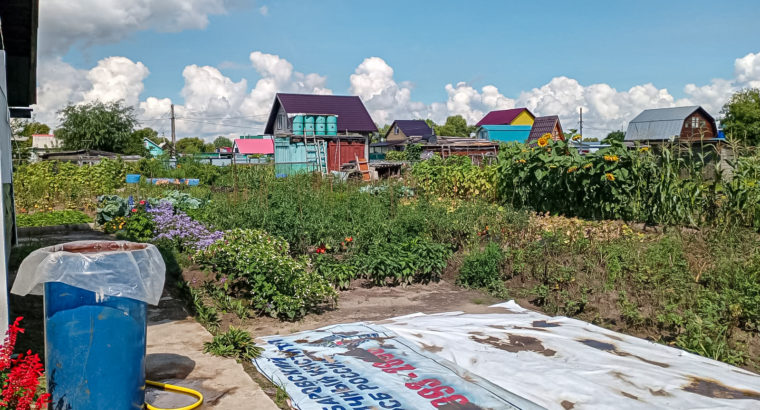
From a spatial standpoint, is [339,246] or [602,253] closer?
[602,253]

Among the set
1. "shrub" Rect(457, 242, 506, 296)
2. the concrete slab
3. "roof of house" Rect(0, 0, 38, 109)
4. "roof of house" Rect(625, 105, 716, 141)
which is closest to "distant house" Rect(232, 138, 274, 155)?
"roof of house" Rect(625, 105, 716, 141)

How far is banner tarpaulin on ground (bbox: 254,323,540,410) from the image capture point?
3777 millimetres

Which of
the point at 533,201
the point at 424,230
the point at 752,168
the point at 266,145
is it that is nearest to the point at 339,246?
the point at 424,230

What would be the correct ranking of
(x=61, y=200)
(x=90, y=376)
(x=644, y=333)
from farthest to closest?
1. (x=61, y=200)
2. (x=644, y=333)
3. (x=90, y=376)

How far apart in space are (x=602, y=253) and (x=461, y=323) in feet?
9.53

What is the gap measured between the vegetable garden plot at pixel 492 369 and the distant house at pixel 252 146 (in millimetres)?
55175

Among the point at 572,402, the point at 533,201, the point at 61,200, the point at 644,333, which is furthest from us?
the point at 61,200

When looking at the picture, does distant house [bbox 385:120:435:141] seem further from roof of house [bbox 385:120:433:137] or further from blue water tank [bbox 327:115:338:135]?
blue water tank [bbox 327:115:338:135]

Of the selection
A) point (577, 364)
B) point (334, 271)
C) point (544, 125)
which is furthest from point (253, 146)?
point (577, 364)

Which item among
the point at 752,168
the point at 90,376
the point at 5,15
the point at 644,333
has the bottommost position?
the point at 644,333

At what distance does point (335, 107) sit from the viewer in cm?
3703

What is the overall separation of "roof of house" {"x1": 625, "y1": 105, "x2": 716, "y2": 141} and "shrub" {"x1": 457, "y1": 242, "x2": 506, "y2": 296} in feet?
113

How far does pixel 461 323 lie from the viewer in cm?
561

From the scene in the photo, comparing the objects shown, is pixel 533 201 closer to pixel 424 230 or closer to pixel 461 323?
pixel 424 230
